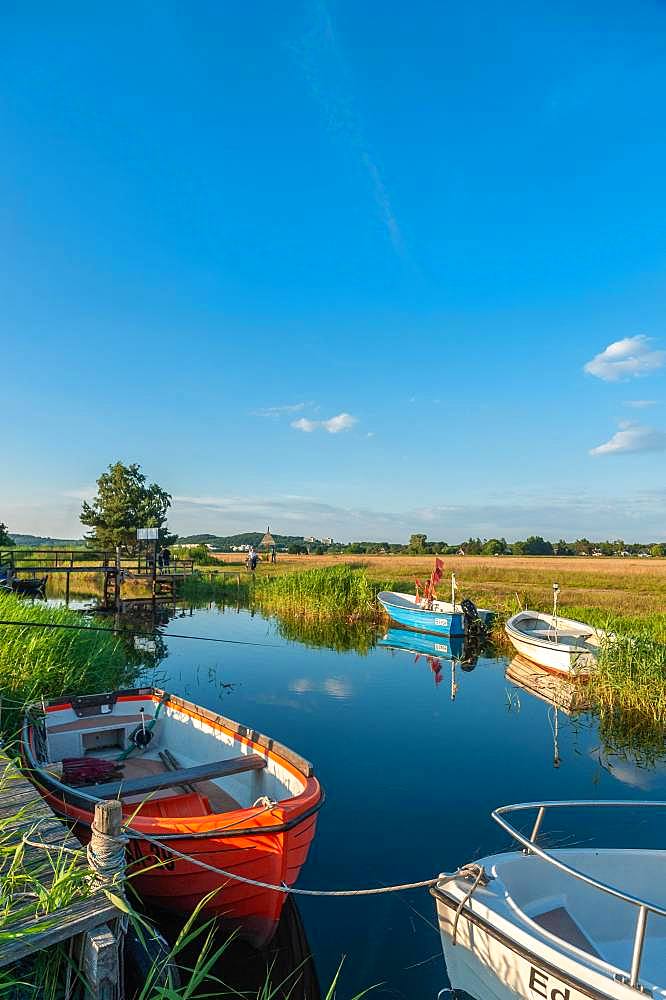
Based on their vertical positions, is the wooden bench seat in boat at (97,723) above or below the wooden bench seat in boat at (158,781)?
below

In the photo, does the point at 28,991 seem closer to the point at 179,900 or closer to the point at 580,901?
the point at 179,900

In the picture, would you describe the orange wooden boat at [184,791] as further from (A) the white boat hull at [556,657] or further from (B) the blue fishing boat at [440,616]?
(B) the blue fishing boat at [440,616]

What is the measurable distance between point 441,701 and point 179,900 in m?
10.9

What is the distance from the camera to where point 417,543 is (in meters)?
97.2

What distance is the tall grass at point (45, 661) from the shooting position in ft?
35.3

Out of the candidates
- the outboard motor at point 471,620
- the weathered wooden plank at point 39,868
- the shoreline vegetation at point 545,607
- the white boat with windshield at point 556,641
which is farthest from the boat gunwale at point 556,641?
the weathered wooden plank at point 39,868

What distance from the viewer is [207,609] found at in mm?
33656

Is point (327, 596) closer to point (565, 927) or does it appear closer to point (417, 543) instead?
point (565, 927)

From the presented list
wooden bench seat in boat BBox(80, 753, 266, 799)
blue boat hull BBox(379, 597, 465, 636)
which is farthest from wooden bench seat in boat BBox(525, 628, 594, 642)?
wooden bench seat in boat BBox(80, 753, 266, 799)

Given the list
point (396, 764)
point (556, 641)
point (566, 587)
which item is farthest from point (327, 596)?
→ point (396, 764)

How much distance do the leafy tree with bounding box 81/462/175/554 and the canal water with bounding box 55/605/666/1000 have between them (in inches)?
1436

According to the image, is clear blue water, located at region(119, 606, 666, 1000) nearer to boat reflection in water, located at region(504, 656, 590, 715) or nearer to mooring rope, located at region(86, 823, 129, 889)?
boat reflection in water, located at region(504, 656, 590, 715)

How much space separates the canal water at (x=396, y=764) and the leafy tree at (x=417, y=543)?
2917 inches

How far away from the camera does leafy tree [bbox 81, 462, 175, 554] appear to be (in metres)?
55.3
